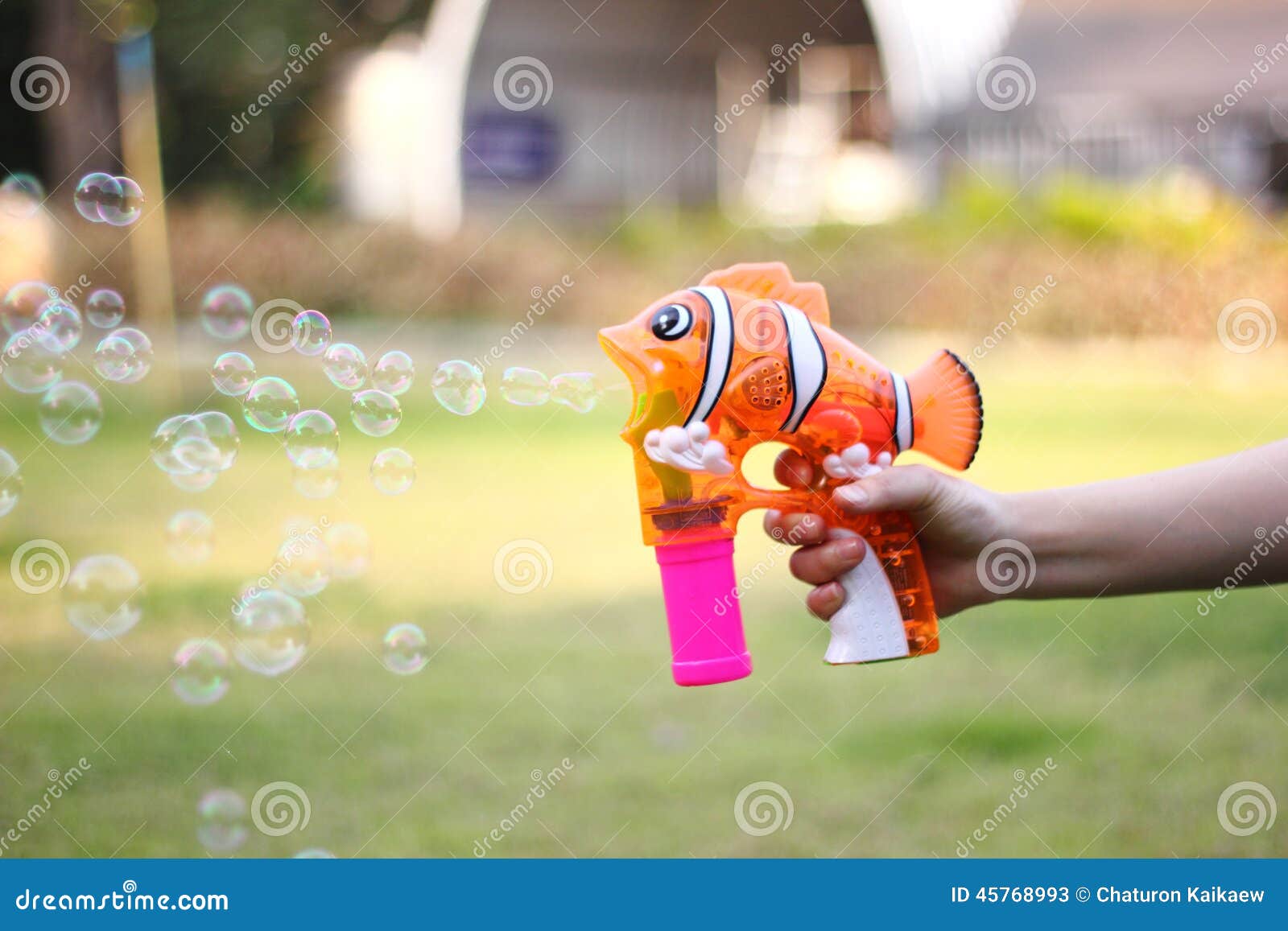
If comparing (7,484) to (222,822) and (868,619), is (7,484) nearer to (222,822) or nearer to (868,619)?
(222,822)

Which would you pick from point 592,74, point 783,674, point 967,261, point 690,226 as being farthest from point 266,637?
point 592,74

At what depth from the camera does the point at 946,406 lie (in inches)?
74.4

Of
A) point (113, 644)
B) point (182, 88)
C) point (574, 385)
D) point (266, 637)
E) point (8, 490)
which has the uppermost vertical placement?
point (182, 88)

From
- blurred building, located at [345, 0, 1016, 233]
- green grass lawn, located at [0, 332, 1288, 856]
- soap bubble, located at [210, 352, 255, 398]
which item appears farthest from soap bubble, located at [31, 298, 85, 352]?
blurred building, located at [345, 0, 1016, 233]

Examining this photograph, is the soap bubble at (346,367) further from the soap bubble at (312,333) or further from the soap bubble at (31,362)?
the soap bubble at (31,362)

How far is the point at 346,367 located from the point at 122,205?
0.77 metres

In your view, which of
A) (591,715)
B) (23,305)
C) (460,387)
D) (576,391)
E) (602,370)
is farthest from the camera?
(602,370)

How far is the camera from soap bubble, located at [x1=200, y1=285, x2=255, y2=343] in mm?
2939

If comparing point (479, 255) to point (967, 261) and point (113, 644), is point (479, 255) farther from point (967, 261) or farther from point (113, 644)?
point (113, 644)

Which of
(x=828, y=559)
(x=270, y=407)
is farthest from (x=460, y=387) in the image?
(x=828, y=559)

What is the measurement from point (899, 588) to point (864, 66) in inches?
504

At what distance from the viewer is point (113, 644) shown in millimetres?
3670

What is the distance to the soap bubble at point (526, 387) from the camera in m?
2.29

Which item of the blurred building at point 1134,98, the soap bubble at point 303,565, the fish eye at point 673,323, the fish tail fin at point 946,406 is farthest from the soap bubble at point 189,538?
the blurred building at point 1134,98
